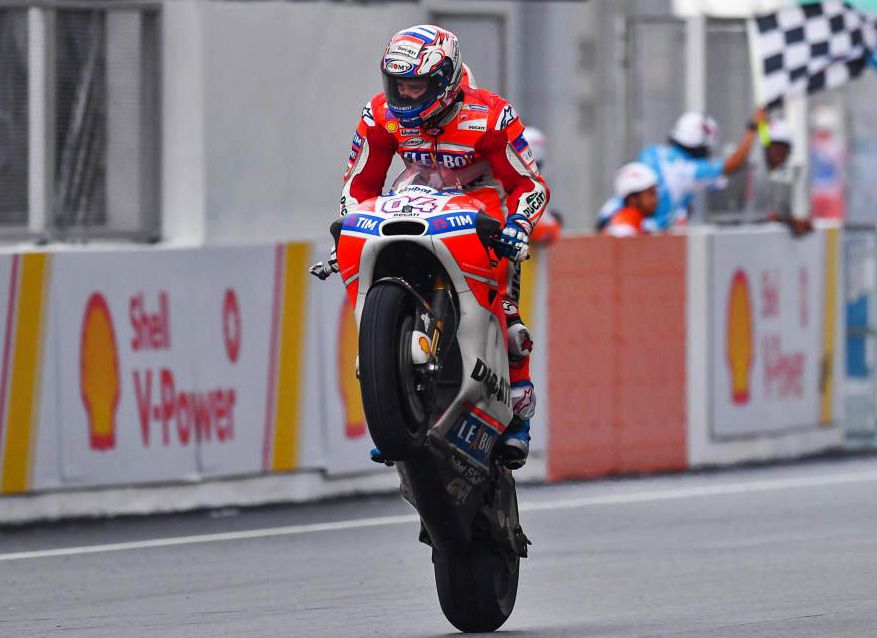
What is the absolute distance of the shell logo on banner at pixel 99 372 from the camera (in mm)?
11062

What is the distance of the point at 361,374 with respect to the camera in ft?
22.3

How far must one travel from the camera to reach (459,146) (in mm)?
7547

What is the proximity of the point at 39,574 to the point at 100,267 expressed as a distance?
90.5 inches

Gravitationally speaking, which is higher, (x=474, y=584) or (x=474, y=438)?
(x=474, y=438)

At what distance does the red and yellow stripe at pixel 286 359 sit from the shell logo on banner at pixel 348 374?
24cm

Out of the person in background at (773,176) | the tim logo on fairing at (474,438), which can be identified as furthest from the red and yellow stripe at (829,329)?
the tim logo on fairing at (474,438)

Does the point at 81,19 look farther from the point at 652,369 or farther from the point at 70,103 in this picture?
the point at 652,369

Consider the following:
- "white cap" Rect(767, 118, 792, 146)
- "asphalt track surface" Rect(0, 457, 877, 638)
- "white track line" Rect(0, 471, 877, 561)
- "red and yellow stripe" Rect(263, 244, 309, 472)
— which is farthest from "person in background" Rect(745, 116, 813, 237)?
"red and yellow stripe" Rect(263, 244, 309, 472)

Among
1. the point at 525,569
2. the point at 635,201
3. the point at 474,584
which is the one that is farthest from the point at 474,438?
the point at 635,201

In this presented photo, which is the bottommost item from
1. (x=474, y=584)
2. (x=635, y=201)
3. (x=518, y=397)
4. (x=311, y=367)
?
(x=474, y=584)

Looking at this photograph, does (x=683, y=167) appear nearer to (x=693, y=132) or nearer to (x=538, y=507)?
(x=693, y=132)

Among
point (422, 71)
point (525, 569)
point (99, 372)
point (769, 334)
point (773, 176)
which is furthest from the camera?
point (773, 176)

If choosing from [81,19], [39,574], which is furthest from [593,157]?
[39,574]

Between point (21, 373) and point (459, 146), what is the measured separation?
4035 millimetres
